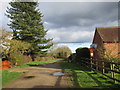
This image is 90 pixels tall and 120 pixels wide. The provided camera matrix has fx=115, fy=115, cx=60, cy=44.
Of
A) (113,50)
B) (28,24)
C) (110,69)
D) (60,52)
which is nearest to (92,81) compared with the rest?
(110,69)

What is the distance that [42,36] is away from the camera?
25.7 meters

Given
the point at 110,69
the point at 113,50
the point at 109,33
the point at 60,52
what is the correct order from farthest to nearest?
the point at 60,52
the point at 109,33
the point at 113,50
the point at 110,69

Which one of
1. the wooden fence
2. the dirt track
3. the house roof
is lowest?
the dirt track

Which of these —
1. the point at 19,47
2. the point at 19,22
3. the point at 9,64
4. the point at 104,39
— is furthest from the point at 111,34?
the point at 19,22

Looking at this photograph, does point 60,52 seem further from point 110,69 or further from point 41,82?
point 110,69

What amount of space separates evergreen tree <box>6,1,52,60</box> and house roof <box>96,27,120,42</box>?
488 inches

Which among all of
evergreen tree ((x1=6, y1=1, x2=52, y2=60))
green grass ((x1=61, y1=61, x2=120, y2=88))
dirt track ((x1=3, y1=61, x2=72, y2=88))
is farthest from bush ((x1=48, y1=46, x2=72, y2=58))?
green grass ((x1=61, y1=61, x2=120, y2=88))

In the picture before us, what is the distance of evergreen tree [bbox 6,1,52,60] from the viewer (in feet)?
75.4

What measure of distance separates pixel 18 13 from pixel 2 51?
1256 cm

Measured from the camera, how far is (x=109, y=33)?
17.3 m

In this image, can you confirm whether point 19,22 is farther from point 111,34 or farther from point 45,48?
point 111,34

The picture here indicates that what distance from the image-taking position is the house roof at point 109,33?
52.7ft

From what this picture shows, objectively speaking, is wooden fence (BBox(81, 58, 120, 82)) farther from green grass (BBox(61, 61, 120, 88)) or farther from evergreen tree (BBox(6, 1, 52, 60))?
evergreen tree (BBox(6, 1, 52, 60))

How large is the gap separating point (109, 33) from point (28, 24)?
15.5 m
